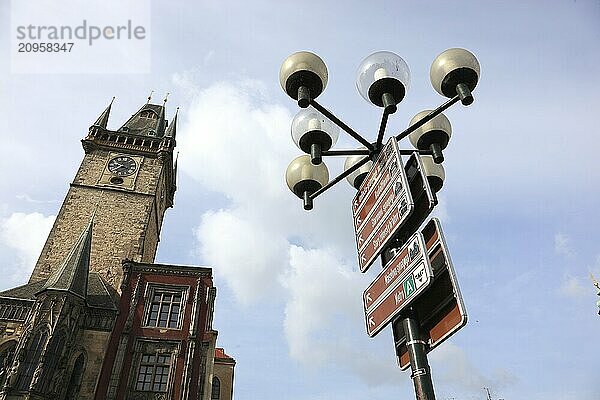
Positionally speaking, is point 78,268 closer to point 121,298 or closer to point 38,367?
point 121,298

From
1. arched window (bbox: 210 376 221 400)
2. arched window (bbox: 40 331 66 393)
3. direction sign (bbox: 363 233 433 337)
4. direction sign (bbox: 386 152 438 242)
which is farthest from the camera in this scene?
arched window (bbox: 210 376 221 400)

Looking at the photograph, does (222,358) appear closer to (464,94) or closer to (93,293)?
(93,293)

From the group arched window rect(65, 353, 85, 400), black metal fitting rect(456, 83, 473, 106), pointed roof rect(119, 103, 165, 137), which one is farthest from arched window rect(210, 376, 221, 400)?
black metal fitting rect(456, 83, 473, 106)

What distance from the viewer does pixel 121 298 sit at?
23.0m

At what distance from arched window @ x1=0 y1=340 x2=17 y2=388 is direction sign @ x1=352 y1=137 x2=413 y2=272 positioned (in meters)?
20.3

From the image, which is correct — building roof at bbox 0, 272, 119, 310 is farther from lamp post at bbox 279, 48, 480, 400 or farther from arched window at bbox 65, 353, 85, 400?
lamp post at bbox 279, 48, 480, 400

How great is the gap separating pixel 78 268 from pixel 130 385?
6.60m

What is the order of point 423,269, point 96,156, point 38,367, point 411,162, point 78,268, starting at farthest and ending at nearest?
point 96,156
point 78,268
point 38,367
point 411,162
point 423,269

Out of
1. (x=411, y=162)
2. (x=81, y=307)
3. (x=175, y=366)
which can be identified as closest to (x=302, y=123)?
(x=411, y=162)

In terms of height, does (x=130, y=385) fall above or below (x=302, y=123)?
above

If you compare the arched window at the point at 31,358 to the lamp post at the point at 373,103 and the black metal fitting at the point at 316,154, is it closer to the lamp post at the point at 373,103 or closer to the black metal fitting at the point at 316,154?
the lamp post at the point at 373,103

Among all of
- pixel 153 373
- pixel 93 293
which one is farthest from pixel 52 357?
pixel 93 293

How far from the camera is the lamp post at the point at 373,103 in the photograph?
5066 millimetres

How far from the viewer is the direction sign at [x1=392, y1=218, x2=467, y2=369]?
332 centimetres
